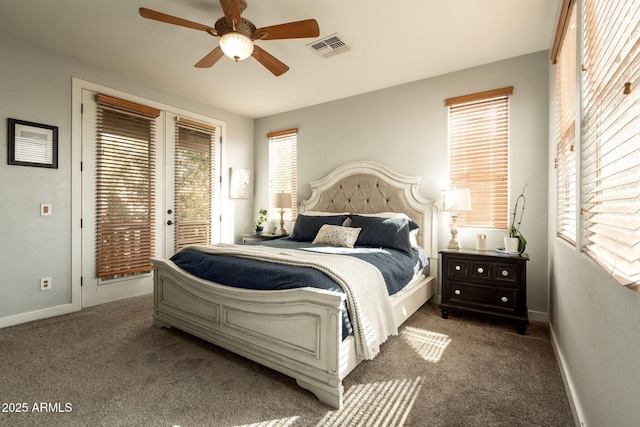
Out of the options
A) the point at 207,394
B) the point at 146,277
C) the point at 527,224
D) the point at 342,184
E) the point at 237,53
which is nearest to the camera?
the point at 207,394

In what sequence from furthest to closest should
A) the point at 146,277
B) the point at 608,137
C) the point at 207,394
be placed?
the point at 146,277, the point at 207,394, the point at 608,137

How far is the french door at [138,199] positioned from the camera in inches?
134

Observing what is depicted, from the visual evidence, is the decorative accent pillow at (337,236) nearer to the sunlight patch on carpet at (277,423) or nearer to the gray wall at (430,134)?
the gray wall at (430,134)

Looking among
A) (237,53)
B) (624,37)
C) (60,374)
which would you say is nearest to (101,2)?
(237,53)

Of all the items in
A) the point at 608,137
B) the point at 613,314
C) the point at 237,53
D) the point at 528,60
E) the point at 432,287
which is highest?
the point at 528,60

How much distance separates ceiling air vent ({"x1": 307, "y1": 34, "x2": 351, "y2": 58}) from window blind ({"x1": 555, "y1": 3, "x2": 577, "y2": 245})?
1.69 m

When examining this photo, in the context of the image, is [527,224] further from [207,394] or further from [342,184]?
[207,394]

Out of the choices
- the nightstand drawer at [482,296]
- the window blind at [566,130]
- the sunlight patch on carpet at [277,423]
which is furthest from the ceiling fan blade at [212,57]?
the nightstand drawer at [482,296]

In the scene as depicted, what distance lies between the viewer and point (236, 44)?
2.18 meters

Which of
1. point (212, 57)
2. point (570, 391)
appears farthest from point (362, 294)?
point (212, 57)

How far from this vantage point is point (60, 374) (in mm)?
2008

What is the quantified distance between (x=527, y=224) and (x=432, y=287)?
1.16 metres

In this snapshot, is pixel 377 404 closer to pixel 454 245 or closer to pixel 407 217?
pixel 454 245

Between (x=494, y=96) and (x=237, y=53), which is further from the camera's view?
(x=494, y=96)
